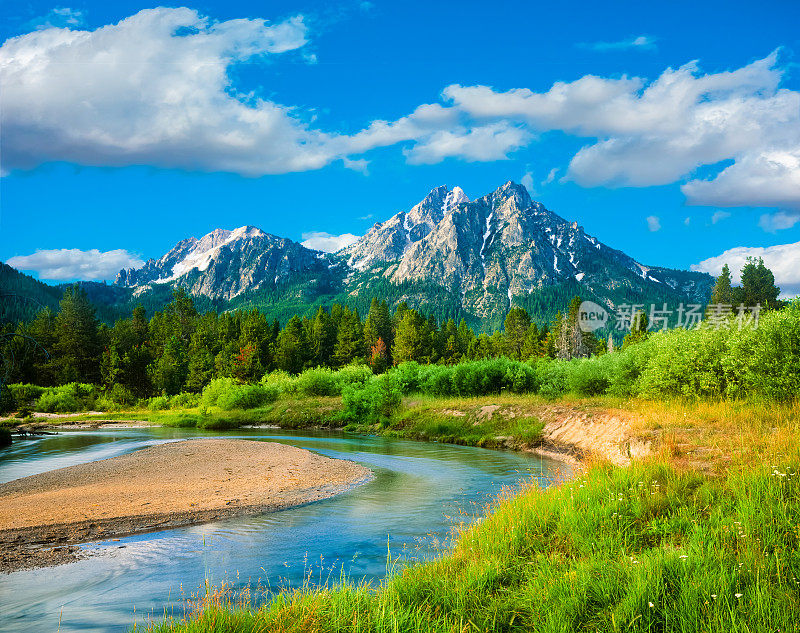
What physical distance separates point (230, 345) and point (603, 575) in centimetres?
8788

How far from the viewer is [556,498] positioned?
10.4 m

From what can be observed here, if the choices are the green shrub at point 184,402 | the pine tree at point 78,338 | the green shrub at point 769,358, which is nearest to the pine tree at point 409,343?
the green shrub at point 184,402

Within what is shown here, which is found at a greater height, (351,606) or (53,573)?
(351,606)

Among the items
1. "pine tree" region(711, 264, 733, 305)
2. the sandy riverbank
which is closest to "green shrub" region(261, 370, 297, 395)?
the sandy riverbank

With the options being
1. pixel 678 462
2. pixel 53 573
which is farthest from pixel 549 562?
pixel 53 573

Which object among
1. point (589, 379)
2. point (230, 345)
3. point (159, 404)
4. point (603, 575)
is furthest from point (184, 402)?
point (603, 575)

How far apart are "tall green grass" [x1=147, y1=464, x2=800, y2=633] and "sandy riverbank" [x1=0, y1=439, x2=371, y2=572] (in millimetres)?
7060

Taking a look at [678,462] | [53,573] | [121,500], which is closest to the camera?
[53,573]

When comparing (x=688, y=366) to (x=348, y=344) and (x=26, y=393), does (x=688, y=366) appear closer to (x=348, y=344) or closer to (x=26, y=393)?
(x=26, y=393)

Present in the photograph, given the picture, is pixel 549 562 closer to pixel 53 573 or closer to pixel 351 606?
pixel 351 606

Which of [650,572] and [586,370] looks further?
[586,370]

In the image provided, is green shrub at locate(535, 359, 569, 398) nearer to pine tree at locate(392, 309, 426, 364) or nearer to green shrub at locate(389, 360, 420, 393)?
green shrub at locate(389, 360, 420, 393)

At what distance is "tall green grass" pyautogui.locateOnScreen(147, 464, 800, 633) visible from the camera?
602 centimetres

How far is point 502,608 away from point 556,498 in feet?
12.6
